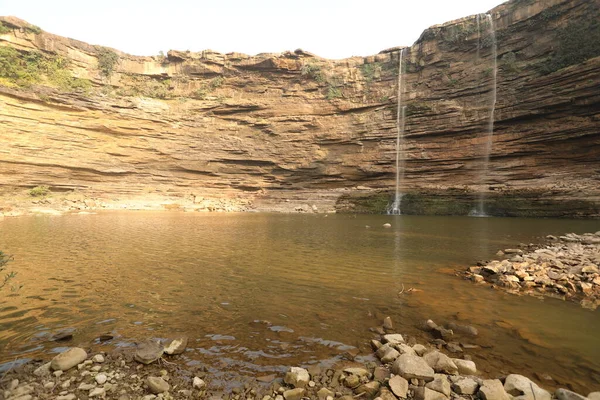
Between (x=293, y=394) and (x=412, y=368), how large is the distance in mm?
1283

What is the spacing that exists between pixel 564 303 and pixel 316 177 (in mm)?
33077

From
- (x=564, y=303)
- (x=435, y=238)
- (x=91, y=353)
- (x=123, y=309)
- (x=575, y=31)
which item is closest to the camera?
(x=91, y=353)

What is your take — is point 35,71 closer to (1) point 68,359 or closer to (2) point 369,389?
(1) point 68,359

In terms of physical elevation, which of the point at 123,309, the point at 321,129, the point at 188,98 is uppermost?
the point at 188,98

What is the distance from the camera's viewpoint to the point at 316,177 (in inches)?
1511

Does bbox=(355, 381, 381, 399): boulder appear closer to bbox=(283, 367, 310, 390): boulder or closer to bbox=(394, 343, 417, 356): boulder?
bbox=(283, 367, 310, 390): boulder

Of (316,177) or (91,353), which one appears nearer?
(91,353)

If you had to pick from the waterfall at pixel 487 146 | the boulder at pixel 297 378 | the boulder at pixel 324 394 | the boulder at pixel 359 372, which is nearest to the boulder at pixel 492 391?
the boulder at pixel 359 372

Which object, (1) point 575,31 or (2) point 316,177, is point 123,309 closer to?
(2) point 316,177

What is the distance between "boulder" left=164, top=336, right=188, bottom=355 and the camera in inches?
→ 148

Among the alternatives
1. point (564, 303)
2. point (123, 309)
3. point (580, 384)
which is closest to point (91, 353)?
point (123, 309)

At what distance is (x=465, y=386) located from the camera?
3.04 metres

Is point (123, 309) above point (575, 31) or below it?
below

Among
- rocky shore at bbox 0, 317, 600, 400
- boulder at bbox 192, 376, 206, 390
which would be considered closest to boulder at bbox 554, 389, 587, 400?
rocky shore at bbox 0, 317, 600, 400
